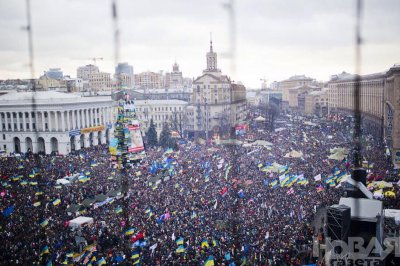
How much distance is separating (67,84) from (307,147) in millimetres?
59719

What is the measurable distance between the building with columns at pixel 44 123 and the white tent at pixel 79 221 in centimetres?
2638

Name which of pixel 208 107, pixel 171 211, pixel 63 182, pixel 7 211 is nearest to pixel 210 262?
pixel 171 211

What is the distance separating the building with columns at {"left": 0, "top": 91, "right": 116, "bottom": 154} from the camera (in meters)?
40.9

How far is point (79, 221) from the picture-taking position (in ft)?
50.4

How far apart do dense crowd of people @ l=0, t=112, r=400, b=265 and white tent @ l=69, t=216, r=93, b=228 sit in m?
0.26

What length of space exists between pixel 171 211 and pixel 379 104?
3573 centimetres

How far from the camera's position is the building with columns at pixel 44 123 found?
134ft

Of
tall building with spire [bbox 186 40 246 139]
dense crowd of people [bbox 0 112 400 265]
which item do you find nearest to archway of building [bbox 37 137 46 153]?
dense crowd of people [bbox 0 112 400 265]

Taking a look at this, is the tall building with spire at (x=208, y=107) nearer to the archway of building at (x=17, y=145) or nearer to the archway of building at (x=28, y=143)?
the archway of building at (x=28, y=143)

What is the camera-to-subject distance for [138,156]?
27.5 m

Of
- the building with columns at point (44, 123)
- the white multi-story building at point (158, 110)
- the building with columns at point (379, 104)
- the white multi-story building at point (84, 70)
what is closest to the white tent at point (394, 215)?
the building with columns at point (379, 104)

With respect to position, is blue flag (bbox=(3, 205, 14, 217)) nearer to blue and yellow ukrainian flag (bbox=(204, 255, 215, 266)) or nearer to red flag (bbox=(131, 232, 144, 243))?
red flag (bbox=(131, 232, 144, 243))

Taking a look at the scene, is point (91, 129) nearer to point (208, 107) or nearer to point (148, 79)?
point (208, 107)

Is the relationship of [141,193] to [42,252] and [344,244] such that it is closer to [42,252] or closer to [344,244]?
[42,252]
